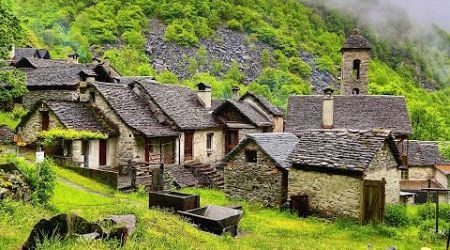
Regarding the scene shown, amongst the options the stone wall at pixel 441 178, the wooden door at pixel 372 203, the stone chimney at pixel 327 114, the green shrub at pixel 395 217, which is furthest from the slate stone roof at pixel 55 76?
the stone wall at pixel 441 178

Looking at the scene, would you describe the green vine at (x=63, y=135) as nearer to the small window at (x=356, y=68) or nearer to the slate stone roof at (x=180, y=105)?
the slate stone roof at (x=180, y=105)

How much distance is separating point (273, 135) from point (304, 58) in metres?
110

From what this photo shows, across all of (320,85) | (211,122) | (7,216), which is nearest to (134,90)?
(211,122)

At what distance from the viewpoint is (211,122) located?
36250mm

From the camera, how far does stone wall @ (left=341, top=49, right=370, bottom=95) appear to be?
5075cm

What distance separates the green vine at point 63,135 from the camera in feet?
86.4

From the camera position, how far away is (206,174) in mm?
33312

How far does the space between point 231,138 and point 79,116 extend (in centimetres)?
1285

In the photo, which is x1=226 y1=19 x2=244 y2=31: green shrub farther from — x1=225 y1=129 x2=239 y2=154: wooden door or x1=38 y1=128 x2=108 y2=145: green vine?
x1=38 y1=128 x2=108 y2=145: green vine

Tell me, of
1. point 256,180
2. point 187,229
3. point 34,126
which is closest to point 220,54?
point 34,126

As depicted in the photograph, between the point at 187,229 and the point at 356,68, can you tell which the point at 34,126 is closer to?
the point at 187,229

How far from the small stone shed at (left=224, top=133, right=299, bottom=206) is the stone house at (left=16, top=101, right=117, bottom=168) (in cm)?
762

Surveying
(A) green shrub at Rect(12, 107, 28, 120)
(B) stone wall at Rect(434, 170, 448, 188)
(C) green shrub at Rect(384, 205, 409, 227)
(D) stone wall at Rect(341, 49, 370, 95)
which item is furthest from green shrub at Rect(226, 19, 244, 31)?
(C) green shrub at Rect(384, 205, 409, 227)

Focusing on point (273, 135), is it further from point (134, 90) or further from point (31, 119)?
point (31, 119)
